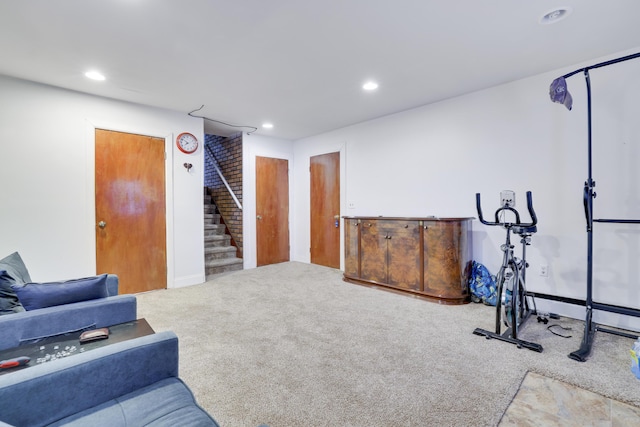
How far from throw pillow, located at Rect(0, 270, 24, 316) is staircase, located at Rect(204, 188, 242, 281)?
2.90 metres

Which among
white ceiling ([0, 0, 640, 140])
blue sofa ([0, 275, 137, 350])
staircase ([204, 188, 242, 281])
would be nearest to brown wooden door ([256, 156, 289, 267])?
staircase ([204, 188, 242, 281])

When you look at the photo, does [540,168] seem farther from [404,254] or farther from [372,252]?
[372,252]

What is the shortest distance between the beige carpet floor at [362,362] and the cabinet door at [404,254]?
321mm

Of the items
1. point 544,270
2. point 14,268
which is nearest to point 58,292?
point 14,268

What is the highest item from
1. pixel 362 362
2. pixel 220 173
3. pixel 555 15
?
pixel 555 15

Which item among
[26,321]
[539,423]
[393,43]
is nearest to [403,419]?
[539,423]

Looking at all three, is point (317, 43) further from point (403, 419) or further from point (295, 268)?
point (295, 268)

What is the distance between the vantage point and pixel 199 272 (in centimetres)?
432

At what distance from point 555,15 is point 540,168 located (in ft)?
4.86

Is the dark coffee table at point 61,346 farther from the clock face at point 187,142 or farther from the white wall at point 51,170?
the clock face at point 187,142

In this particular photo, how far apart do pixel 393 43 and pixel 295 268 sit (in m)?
3.82

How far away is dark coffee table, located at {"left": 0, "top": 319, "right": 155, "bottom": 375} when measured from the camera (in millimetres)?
1247

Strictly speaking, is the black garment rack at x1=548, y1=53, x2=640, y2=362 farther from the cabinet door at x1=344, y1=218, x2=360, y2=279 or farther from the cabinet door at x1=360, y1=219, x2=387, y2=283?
the cabinet door at x1=344, y1=218, x2=360, y2=279

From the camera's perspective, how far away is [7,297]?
1.62 m
